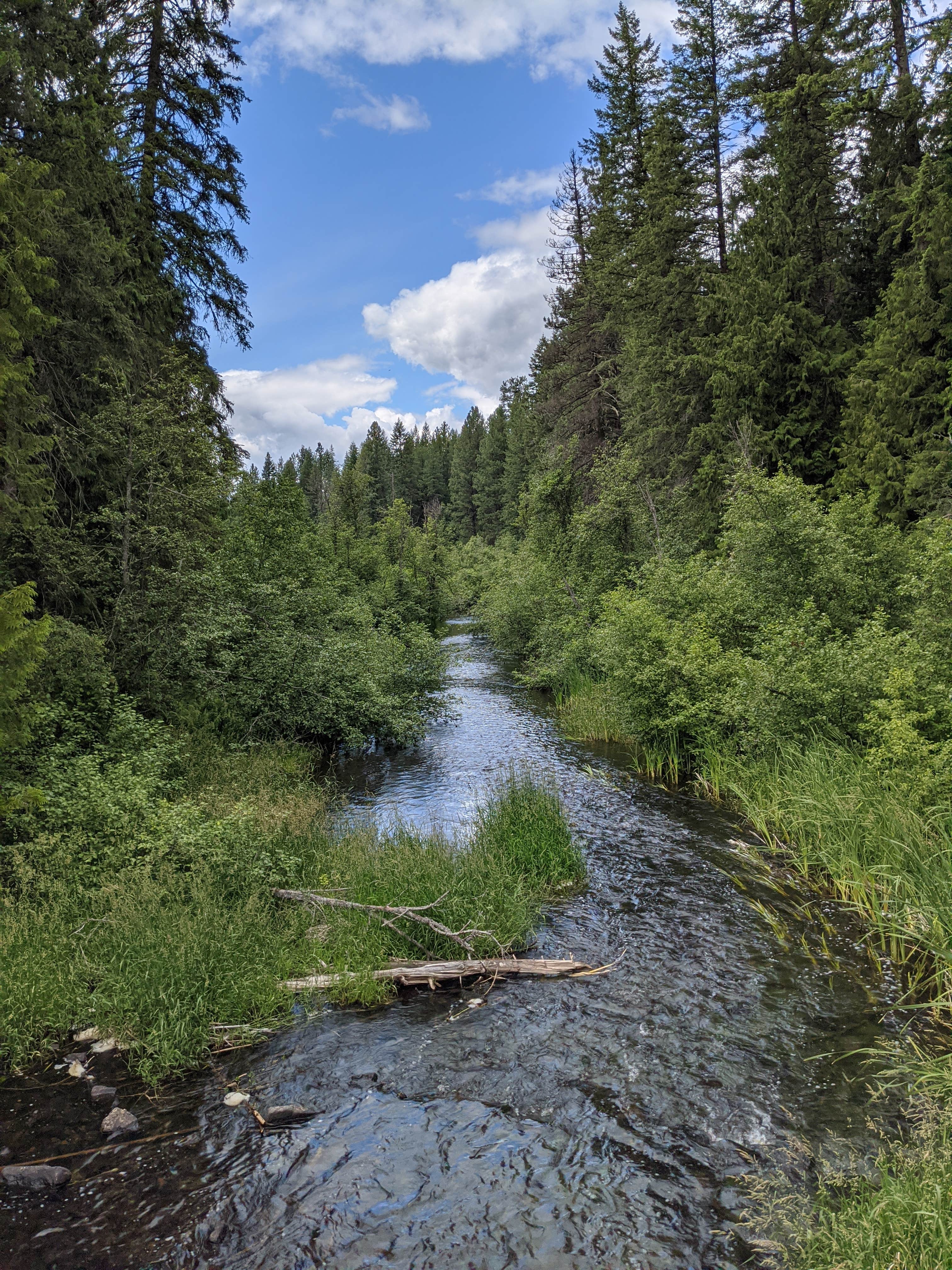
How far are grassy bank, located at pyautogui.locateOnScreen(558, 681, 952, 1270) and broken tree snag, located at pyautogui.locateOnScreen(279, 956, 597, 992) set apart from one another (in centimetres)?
254

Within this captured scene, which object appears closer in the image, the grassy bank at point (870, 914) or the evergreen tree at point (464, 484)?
the grassy bank at point (870, 914)

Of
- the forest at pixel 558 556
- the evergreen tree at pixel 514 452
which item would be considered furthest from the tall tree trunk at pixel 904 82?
the evergreen tree at pixel 514 452

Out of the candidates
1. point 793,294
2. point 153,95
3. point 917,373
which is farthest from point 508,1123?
point 793,294

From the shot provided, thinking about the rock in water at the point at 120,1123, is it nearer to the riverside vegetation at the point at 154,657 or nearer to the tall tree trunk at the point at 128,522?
the riverside vegetation at the point at 154,657

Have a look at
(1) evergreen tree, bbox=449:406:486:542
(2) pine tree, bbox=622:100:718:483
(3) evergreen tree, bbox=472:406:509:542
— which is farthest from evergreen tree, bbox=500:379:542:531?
(2) pine tree, bbox=622:100:718:483

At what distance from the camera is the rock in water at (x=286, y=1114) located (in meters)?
4.23

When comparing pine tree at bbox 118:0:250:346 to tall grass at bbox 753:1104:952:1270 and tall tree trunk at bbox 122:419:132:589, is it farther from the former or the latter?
tall grass at bbox 753:1104:952:1270

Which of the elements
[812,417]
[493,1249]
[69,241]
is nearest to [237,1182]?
[493,1249]

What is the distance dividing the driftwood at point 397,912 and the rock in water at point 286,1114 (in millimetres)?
1857

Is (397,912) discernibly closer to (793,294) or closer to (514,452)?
(793,294)

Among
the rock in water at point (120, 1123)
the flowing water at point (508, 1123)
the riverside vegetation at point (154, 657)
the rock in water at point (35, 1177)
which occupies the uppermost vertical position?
the riverside vegetation at point (154, 657)

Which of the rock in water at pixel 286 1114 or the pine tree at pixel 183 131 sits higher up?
the pine tree at pixel 183 131

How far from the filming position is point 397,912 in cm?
623

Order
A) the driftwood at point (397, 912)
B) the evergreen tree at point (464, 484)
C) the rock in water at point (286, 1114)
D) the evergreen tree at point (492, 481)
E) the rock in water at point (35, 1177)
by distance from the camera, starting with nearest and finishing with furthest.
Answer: the rock in water at point (35, 1177) → the rock in water at point (286, 1114) → the driftwood at point (397, 912) → the evergreen tree at point (492, 481) → the evergreen tree at point (464, 484)
